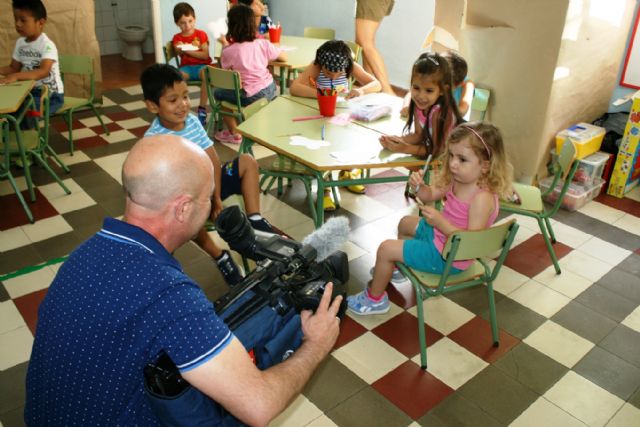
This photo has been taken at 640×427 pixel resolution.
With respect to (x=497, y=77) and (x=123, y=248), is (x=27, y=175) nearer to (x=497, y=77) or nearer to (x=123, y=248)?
(x=123, y=248)

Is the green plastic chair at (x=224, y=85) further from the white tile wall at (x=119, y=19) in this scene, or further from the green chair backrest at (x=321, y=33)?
the white tile wall at (x=119, y=19)

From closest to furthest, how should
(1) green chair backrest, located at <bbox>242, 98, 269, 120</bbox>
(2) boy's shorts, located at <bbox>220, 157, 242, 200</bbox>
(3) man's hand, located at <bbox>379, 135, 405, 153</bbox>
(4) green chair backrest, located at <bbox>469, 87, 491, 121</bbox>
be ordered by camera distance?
(3) man's hand, located at <bbox>379, 135, 405, 153</bbox>
(2) boy's shorts, located at <bbox>220, 157, 242, 200</bbox>
(1) green chair backrest, located at <bbox>242, 98, 269, 120</bbox>
(4) green chair backrest, located at <bbox>469, 87, 491, 121</bbox>

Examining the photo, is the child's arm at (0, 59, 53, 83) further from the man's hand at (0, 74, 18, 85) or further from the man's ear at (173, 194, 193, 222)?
the man's ear at (173, 194, 193, 222)

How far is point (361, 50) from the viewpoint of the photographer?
201 inches

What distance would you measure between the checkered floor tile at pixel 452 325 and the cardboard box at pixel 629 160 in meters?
0.12

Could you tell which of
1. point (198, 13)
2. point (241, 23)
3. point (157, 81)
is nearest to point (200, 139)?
point (157, 81)

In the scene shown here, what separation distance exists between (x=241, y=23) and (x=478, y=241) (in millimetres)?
3102

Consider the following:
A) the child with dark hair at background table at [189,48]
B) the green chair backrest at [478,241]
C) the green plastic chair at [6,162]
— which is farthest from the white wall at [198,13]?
the green chair backrest at [478,241]

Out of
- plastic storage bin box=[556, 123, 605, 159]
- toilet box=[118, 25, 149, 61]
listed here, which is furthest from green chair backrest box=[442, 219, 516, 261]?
toilet box=[118, 25, 149, 61]

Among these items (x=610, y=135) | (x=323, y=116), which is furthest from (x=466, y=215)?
(x=610, y=135)

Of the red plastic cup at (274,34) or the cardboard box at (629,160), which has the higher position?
the red plastic cup at (274,34)

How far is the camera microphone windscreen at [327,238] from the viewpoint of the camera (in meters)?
1.54

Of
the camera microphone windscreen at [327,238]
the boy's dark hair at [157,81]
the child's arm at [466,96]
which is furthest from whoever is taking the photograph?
the child's arm at [466,96]

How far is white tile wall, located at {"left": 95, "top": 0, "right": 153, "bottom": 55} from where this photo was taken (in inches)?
303
